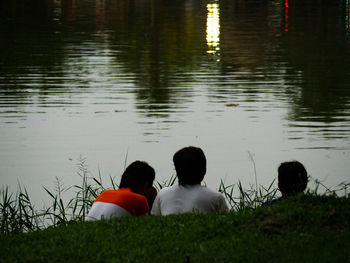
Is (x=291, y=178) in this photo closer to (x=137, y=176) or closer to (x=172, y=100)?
(x=137, y=176)

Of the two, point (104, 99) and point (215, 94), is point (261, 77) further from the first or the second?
point (104, 99)

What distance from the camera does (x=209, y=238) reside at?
512 centimetres

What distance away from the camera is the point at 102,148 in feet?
32.4

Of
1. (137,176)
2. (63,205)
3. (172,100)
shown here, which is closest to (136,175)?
(137,176)

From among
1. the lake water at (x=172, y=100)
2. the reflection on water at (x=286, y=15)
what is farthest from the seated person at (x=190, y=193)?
the reflection on water at (x=286, y=15)

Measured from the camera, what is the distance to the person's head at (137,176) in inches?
235

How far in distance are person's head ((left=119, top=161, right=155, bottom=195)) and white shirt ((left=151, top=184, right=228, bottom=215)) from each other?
0.20 metres

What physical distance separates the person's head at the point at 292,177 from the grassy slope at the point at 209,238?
0.40m

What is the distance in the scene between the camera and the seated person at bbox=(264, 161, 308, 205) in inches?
234

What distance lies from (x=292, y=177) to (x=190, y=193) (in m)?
0.82

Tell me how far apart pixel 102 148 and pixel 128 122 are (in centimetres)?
151

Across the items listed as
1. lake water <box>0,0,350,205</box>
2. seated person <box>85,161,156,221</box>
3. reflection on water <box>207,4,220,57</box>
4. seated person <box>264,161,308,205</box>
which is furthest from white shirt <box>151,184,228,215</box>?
reflection on water <box>207,4,220,57</box>

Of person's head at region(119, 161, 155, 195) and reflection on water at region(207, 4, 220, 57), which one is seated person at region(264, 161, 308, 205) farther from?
reflection on water at region(207, 4, 220, 57)

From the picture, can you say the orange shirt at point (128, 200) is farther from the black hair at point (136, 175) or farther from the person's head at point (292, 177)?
the person's head at point (292, 177)
